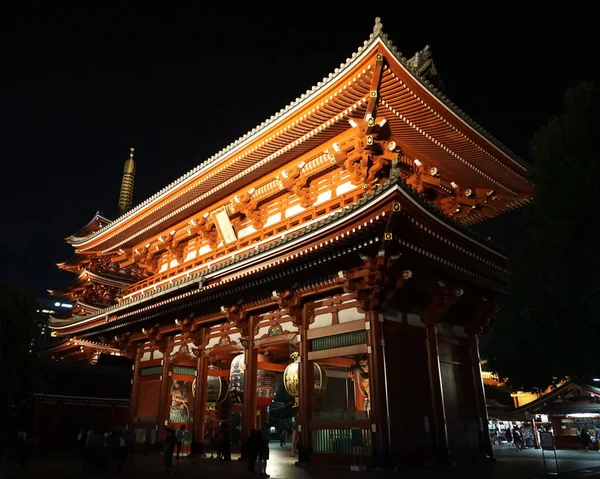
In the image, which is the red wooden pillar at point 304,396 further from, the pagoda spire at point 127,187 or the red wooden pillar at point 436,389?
the pagoda spire at point 127,187

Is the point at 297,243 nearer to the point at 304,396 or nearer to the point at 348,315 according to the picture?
the point at 348,315

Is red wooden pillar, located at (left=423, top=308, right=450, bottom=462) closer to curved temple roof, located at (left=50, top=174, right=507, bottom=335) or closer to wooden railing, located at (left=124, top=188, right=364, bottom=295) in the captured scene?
curved temple roof, located at (left=50, top=174, right=507, bottom=335)

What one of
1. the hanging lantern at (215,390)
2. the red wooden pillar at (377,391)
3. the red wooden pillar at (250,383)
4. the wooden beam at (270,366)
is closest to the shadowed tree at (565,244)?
the red wooden pillar at (377,391)

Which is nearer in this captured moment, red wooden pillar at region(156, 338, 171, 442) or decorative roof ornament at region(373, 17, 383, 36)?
decorative roof ornament at region(373, 17, 383, 36)

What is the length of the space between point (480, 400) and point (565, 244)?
28.2 feet

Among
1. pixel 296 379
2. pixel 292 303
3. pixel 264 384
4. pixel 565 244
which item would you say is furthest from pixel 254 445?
pixel 565 244

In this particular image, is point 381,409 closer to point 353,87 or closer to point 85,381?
point 353,87

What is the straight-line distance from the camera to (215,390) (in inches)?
771

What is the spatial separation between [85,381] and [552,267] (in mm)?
26869

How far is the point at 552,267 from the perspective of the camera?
9734mm

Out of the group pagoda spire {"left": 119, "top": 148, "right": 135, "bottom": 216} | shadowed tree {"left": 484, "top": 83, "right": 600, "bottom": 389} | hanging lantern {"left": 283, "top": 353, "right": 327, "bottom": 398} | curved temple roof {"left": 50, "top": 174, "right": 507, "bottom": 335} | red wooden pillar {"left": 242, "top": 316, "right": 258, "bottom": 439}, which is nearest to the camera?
shadowed tree {"left": 484, "top": 83, "right": 600, "bottom": 389}

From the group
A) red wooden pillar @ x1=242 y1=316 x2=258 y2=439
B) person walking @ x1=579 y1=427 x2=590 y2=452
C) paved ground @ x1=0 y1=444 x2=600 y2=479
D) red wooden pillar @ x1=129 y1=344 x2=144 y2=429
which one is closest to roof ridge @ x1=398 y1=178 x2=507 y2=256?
paved ground @ x1=0 y1=444 x2=600 y2=479

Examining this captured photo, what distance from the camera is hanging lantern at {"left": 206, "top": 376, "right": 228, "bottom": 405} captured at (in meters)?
19.5

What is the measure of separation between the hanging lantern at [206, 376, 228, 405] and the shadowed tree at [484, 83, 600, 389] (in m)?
12.9
